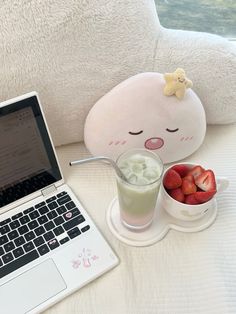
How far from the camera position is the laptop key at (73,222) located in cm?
59

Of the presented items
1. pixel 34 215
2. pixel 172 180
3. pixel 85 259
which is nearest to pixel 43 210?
pixel 34 215

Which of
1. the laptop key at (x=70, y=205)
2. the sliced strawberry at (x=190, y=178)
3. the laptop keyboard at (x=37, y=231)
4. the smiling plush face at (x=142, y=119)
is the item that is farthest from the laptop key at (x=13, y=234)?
the sliced strawberry at (x=190, y=178)

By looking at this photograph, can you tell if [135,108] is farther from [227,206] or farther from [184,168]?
[227,206]

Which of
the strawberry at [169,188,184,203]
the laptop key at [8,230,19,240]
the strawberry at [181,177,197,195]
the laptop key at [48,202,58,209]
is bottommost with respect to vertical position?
the laptop key at [8,230,19,240]

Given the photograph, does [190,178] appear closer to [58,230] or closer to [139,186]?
[139,186]

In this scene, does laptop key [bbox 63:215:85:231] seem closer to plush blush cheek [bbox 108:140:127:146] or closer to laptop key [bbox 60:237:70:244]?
laptop key [bbox 60:237:70:244]

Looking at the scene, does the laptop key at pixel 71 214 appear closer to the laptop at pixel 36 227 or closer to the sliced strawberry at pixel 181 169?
the laptop at pixel 36 227

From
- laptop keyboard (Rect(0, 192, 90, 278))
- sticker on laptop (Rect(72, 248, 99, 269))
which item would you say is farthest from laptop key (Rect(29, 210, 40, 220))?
sticker on laptop (Rect(72, 248, 99, 269))

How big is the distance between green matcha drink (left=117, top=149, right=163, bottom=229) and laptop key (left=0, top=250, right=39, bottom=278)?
0.56 feet

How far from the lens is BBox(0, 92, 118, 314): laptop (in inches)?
20.6

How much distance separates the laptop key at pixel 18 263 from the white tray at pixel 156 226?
0.47 ft

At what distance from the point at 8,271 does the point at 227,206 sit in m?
0.42

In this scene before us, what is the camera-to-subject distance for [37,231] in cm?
58

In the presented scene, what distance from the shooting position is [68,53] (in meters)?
0.58
